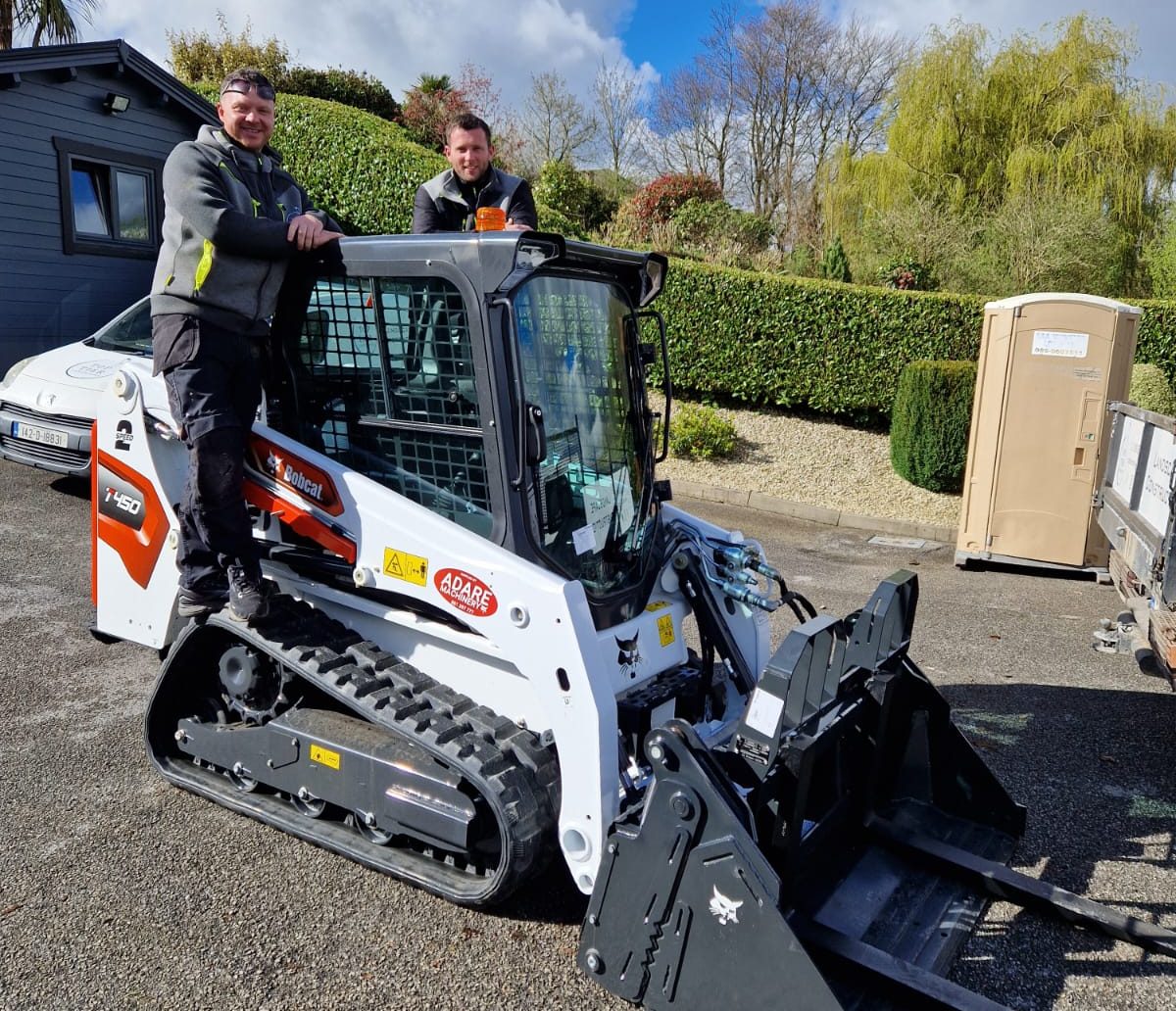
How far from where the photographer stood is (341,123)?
1558 centimetres

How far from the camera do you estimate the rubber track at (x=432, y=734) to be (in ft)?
10.0

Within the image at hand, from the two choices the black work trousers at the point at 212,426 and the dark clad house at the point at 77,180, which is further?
the dark clad house at the point at 77,180

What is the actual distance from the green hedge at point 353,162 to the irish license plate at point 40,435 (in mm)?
7366

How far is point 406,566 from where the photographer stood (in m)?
3.35

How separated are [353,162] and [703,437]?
7.65 metres

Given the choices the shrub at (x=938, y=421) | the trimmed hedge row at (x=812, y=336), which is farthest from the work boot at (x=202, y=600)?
the trimmed hedge row at (x=812, y=336)

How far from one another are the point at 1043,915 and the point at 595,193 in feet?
58.9

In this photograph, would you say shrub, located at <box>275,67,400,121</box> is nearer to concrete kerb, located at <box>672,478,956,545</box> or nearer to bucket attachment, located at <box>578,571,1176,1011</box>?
concrete kerb, located at <box>672,478,956,545</box>

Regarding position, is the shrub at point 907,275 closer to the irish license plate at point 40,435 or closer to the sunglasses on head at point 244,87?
the irish license plate at point 40,435

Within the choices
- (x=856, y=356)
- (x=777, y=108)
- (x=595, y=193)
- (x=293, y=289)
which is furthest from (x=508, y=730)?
A: (x=777, y=108)

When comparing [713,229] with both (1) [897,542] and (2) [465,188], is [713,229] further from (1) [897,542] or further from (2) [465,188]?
(2) [465,188]

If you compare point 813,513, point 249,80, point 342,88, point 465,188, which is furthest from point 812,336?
point 342,88

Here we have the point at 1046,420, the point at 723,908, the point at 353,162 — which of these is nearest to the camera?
the point at 723,908

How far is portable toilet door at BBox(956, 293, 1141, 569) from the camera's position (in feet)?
27.1
